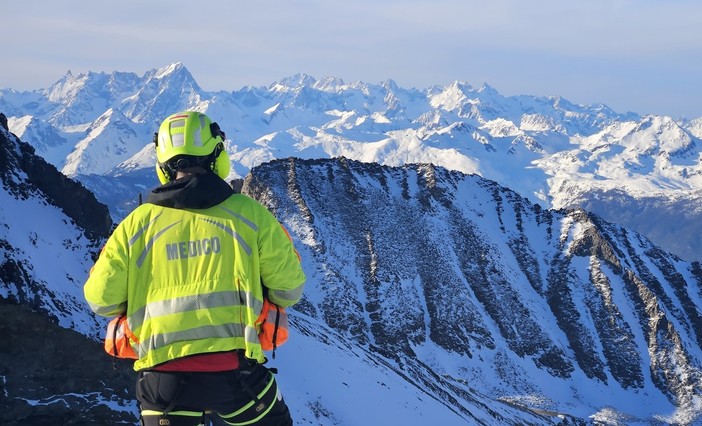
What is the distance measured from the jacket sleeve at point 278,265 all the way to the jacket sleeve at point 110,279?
1.60 m

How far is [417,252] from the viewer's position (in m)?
135

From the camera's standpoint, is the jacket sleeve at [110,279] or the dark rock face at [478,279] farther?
the dark rock face at [478,279]

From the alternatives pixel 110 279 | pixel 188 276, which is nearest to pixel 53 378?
pixel 110 279

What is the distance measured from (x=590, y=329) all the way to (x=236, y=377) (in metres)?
140

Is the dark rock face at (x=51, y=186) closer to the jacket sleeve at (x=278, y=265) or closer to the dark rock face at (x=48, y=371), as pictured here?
the dark rock face at (x=48, y=371)

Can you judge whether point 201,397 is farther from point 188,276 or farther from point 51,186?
point 51,186

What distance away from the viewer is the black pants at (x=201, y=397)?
702cm

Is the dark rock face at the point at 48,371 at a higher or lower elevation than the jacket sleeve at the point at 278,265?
lower

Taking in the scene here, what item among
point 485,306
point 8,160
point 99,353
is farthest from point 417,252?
point 99,353

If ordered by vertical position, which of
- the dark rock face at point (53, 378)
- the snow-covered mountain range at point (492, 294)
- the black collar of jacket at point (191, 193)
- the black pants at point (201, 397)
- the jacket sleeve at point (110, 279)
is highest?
the black collar of jacket at point (191, 193)

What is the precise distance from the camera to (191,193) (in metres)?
6.82

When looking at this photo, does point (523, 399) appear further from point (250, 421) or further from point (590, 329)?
point (250, 421)

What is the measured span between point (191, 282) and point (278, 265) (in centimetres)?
101

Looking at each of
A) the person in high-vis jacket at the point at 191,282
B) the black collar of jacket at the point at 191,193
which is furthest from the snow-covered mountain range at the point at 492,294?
the black collar of jacket at the point at 191,193
